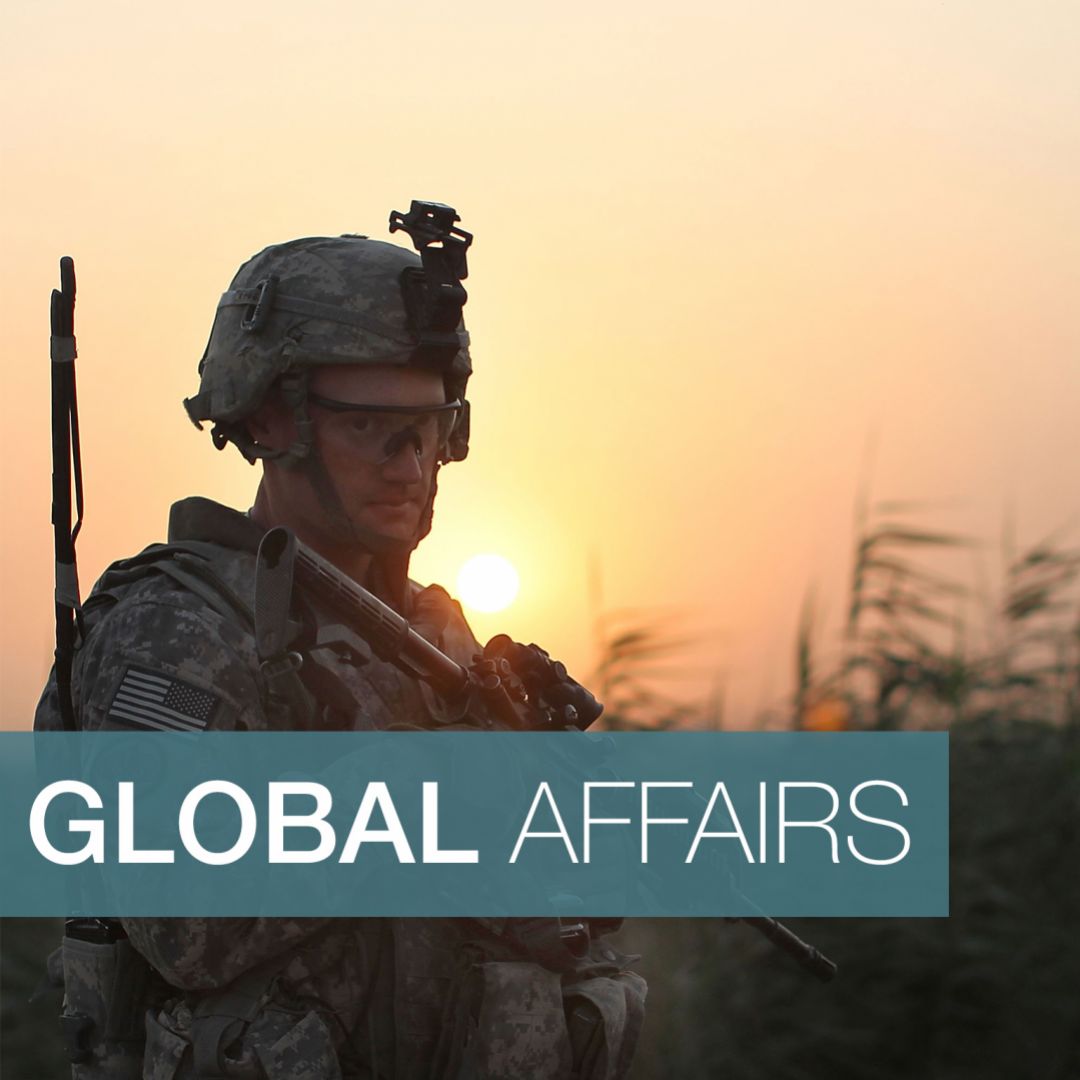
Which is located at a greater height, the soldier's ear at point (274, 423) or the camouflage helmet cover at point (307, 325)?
the camouflage helmet cover at point (307, 325)

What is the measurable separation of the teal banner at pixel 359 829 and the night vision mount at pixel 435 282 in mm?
908

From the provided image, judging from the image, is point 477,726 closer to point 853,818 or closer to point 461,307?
point 461,307

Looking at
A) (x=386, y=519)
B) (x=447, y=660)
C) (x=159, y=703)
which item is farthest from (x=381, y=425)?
(x=159, y=703)

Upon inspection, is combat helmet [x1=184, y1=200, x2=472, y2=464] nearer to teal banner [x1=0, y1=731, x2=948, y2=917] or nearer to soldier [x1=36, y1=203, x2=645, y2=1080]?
soldier [x1=36, y1=203, x2=645, y2=1080]

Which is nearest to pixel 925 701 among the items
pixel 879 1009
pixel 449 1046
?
pixel 879 1009

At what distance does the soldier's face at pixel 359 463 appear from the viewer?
4.38m

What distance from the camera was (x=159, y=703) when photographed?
395cm

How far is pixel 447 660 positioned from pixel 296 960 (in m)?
0.73

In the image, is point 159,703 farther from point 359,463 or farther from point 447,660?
point 359,463

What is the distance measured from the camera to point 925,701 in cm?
805

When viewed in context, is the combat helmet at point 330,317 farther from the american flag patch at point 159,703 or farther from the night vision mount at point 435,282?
the american flag patch at point 159,703

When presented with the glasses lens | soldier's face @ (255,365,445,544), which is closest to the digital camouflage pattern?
soldier's face @ (255,365,445,544)

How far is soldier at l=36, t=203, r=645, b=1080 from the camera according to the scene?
3986 millimetres

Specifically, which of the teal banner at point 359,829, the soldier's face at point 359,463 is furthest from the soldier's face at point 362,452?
the teal banner at point 359,829
